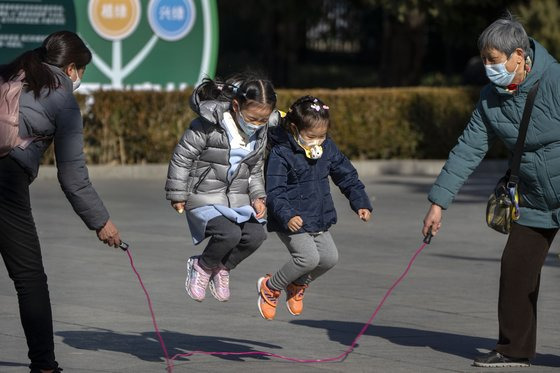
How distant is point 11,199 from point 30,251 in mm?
262

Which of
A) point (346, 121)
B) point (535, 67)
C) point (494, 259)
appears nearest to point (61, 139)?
point (535, 67)


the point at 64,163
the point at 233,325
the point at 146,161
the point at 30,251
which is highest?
the point at 64,163

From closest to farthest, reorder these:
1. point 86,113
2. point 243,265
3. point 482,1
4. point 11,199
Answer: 1. point 11,199
2. point 243,265
3. point 86,113
4. point 482,1

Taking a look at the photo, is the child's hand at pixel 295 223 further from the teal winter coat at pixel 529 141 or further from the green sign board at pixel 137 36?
the green sign board at pixel 137 36

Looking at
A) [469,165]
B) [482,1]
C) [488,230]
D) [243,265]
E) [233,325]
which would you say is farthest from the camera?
[482,1]

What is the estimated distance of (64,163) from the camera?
247 inches

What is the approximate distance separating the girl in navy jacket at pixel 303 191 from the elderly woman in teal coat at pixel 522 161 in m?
0.63

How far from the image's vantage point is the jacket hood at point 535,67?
6859 millimetres

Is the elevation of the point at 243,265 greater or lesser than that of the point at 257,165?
lesser

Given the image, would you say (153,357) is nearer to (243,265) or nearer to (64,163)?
(64,163)

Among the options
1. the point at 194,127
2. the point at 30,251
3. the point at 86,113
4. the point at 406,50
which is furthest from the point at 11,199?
the point at 406,50

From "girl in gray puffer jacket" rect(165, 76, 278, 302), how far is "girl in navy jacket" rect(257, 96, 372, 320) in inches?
5.8

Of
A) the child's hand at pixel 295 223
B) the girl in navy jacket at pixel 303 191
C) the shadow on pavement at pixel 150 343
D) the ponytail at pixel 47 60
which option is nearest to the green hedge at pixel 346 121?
the shadow on pavement at pixel 150 343

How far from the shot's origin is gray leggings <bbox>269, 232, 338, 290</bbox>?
737 centimetres
